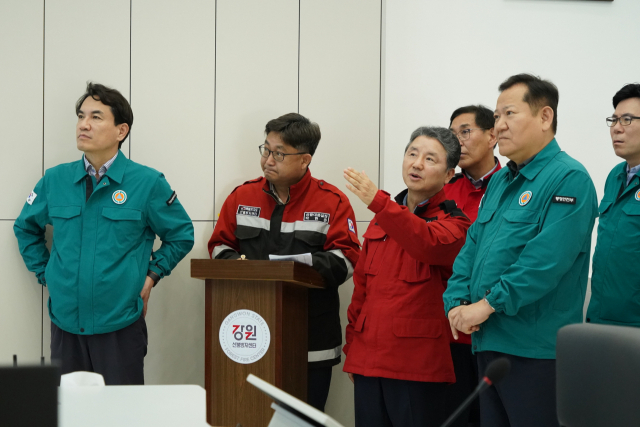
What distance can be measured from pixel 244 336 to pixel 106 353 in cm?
80

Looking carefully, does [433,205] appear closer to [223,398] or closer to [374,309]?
[374,309]

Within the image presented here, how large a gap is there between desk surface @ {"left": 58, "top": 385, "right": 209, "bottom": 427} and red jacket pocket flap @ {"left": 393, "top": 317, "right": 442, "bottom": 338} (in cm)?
119

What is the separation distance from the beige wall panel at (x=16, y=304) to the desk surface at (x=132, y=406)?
2286 millimetres

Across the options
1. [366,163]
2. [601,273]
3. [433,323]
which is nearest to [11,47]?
[366,163]

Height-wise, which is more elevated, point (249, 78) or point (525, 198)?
A: point (249, 78)

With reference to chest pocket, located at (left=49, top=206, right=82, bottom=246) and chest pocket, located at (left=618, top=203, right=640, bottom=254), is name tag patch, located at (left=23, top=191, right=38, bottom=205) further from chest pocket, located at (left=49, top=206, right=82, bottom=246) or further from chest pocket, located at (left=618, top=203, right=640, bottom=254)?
chest pocket, located at (left=618, top=203, right=640, bottom=254)

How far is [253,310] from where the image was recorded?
2.68 metres

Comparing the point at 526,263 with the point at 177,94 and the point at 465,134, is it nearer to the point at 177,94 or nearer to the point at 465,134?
the point at 465,134

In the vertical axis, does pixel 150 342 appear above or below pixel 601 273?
below

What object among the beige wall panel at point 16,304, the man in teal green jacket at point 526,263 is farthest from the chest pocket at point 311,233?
the beige wall panel at point 16,304

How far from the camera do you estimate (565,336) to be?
1.39 m

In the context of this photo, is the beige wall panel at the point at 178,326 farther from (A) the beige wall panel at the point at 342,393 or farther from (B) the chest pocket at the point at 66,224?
(A) the beige wall panel at the point at 342,393

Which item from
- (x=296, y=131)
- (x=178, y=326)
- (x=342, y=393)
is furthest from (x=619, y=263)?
(x=178, y=326)

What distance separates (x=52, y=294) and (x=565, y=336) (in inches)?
99.1
